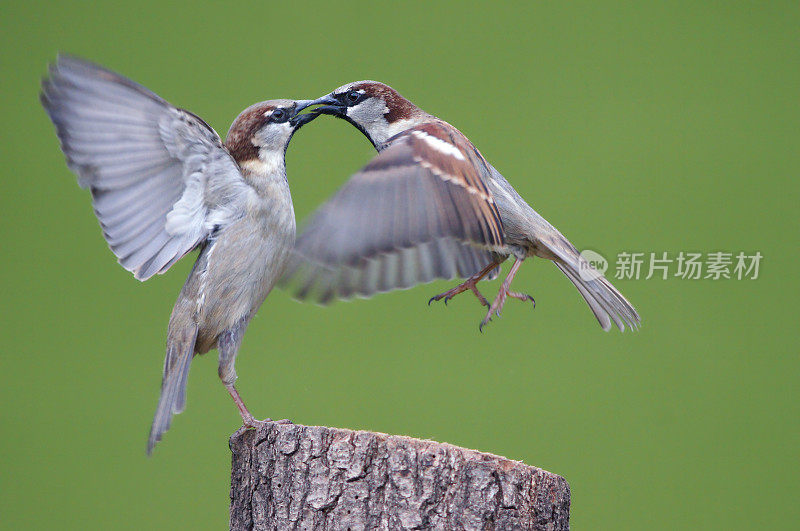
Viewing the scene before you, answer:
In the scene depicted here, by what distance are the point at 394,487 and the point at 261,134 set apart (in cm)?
99

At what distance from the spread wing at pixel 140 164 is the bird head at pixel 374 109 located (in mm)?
535

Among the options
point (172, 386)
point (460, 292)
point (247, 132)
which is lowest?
point (172, 386)

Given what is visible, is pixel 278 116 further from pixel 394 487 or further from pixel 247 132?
pixel 394 487

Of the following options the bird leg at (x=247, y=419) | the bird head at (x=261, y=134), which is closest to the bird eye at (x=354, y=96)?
the bird head at (x=261, y=134)

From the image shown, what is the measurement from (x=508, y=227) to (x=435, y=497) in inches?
35.4

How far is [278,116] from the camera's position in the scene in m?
2.05

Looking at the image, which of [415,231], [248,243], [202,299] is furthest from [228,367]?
[415,231]

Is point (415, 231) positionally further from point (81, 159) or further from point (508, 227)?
point (81, 159)

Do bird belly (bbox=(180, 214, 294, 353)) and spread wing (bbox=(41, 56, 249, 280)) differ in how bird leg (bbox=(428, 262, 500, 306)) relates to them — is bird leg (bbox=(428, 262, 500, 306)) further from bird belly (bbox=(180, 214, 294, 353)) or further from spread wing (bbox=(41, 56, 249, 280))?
spread wing (bbox=(41, 56, 249, 280))

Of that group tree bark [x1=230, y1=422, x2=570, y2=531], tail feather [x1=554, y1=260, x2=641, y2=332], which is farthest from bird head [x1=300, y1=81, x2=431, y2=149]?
tree bark [x1=230, y1=422, x2=570, y2=531]

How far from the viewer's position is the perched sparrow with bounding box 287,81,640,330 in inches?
74.1

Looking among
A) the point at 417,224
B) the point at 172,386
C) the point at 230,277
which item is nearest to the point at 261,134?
the point at 230,277

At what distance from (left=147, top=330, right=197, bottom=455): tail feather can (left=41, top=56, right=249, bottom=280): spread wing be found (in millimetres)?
203

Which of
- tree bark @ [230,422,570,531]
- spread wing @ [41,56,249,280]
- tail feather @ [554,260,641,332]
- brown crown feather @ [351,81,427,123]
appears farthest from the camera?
brown crown feather @ [351,81,427,123]
